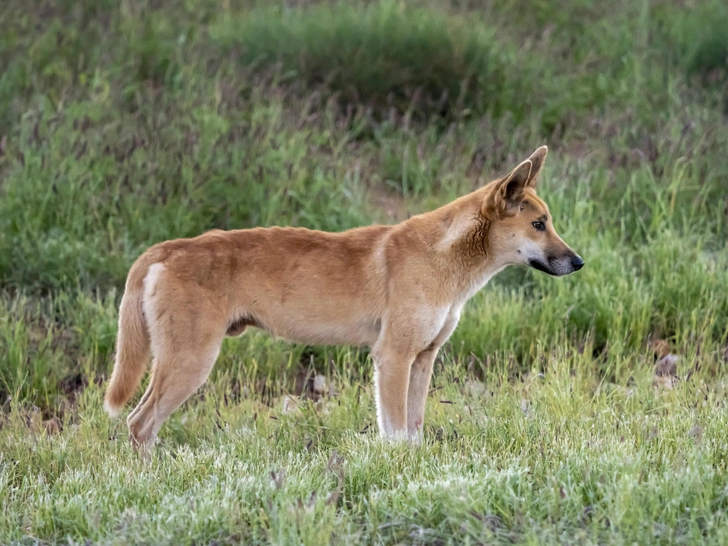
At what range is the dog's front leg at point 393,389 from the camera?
16.4 ft

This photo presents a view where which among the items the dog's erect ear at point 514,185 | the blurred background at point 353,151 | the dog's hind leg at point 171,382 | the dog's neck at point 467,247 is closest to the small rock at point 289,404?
the blurred background at point 353,151

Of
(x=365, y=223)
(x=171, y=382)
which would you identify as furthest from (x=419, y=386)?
(x=365, y=223)

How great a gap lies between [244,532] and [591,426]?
199 cm

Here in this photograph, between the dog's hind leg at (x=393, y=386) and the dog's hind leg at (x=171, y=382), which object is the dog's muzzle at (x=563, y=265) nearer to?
the dog's hind leg at (x=393, y=386)

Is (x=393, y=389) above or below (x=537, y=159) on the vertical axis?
below

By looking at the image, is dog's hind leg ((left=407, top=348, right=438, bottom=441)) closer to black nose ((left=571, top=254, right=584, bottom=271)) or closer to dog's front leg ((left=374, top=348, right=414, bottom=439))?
dog's front leg ((left=374, top=348, right=414, bottom=439))

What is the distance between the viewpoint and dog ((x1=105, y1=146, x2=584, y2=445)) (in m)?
4.96

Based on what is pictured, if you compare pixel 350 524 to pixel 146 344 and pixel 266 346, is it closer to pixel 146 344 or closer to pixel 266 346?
pixel 146 344

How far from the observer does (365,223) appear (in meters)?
7.52

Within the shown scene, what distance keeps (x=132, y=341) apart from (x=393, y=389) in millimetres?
1436

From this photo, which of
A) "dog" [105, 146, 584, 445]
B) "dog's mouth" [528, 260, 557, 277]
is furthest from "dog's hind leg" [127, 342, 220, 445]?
"dog's mouth" [528, 260, 557, 277]

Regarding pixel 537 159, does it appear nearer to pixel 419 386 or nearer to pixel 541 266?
pixel 541 266

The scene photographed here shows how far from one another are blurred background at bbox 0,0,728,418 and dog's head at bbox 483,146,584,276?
1067 millimetres

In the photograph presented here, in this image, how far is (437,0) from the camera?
11570mm
